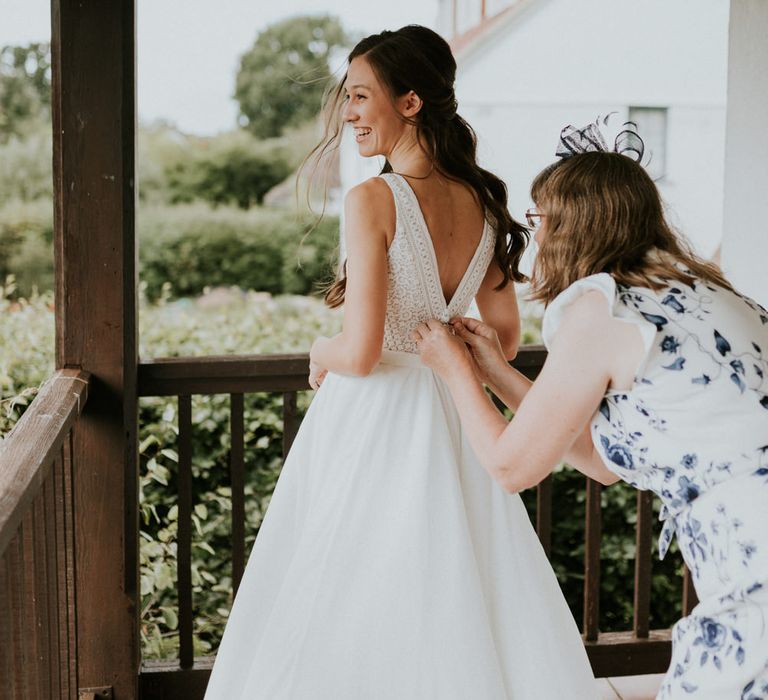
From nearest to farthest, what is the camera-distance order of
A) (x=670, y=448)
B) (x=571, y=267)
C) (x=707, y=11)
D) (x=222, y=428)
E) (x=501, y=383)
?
(x=670, y=448) < (x=571, y=267) < (x=501, y=383) < (x=222, y=428) < (x=707, y=11)

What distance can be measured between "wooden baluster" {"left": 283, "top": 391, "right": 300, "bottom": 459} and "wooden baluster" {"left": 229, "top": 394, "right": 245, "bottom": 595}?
0.12 meters

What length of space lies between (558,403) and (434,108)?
0.81m

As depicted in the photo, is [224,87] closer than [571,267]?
No

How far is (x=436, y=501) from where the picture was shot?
1.94 meters

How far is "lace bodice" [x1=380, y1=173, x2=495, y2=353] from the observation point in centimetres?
194

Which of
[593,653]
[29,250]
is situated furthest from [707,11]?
[593,653]

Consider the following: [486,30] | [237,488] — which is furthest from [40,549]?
[486,30]

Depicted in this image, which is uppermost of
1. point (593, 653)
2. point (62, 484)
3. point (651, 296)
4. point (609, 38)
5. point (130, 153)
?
point (609, 38)

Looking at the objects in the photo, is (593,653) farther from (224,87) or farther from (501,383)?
(224,87)

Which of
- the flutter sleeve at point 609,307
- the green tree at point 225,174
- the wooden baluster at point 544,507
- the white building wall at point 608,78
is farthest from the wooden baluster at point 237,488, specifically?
the green tree at point 225,174

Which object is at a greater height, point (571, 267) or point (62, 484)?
point (571, 267)

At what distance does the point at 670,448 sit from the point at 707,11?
42.7ft

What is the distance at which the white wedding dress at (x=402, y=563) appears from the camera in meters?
1.89

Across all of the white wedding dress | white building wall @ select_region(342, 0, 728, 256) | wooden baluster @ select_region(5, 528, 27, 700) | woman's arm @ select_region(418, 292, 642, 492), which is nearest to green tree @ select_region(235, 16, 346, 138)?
white building wall @ select_region(342, 0, 728, 256)
